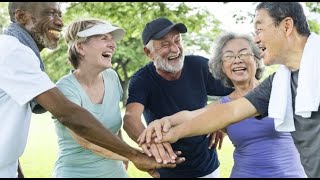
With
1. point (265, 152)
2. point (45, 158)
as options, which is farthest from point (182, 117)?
point (45, 158)

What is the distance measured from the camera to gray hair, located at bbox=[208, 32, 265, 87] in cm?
390

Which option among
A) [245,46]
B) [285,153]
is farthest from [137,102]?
[285,153]

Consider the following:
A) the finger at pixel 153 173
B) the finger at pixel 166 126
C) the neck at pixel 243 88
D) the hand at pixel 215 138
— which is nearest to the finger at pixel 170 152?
the finger at pixel 166 126

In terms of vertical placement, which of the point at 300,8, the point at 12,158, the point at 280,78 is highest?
the point at 300,8

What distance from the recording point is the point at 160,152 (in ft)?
11.4

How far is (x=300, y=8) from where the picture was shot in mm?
2914

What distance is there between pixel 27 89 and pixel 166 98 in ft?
5.51

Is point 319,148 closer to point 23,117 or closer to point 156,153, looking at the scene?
point 156,153

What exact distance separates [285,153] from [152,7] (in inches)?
224

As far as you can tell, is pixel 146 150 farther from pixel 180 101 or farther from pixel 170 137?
pixel 180 101

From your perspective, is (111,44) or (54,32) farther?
(111,44)

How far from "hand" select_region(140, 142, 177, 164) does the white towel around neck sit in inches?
36.1

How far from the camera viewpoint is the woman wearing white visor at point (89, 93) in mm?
3498

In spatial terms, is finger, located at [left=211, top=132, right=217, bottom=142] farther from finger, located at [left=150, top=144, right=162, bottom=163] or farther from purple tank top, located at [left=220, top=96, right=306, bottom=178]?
finger, located at [left=150, top=144, right=162, bottom=163]
